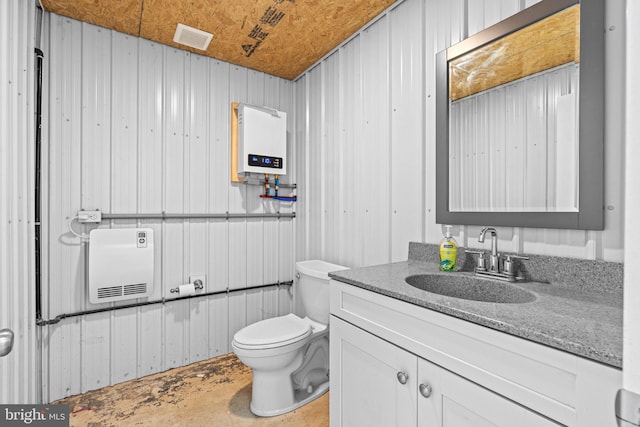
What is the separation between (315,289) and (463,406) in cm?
126

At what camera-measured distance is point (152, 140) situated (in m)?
2.20

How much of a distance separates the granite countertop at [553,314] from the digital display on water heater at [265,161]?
5.03 ft

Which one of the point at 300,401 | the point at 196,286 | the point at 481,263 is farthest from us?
the point at 196,286

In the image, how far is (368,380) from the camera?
122 centimetres

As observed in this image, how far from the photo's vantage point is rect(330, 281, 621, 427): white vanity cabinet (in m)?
0.68

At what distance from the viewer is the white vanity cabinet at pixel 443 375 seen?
0.68m

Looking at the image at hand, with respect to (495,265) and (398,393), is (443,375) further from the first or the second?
(495,265)

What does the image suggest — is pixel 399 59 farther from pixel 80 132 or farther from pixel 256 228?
pixel 80 132

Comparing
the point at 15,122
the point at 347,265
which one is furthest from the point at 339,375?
the point at 15,122

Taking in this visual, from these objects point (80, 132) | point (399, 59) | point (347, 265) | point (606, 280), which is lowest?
point (347, 265)

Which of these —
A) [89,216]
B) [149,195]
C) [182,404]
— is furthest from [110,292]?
[182,404]

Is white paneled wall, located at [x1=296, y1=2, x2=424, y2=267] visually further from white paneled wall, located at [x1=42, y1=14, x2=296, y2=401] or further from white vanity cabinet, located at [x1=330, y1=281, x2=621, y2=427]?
white vanity cabinet, located at [x1=330, y1=281, x2=621, y2=427]

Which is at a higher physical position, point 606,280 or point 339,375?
point 606,280

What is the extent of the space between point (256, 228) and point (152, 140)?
1026 mm
